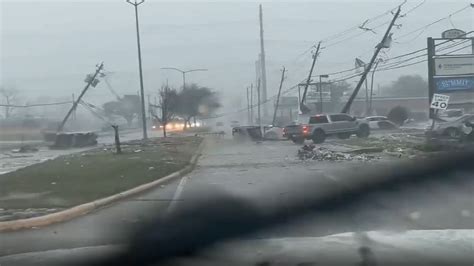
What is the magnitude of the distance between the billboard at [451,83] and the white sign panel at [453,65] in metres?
0.33

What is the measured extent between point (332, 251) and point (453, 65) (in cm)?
3356

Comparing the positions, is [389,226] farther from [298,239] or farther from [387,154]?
[387,154]

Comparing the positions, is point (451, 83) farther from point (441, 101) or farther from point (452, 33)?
point (441, 101)

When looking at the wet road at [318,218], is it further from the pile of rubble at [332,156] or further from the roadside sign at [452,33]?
the roadside sign at [452,33]

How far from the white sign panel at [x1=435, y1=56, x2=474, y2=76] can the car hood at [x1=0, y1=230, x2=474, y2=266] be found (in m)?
31.3

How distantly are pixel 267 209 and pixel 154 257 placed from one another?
3.01 m

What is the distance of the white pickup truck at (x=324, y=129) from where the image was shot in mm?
40406

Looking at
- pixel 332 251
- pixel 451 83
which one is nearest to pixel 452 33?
pixel 451 83

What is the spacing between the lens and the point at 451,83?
1483 inches

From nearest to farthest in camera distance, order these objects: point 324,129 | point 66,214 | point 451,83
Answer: point 66,214 < point 451,83 < point 324,129

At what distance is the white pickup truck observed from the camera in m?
40.4

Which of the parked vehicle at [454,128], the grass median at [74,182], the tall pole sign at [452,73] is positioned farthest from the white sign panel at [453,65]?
the grass median at [74,182]

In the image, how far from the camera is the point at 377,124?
56969mm

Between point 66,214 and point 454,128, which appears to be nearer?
point 66,214
